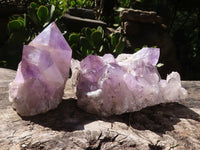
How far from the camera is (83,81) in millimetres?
1432

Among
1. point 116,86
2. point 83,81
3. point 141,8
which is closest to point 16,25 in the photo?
point 83,81

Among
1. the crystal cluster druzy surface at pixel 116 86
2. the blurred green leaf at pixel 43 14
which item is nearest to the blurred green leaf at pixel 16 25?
the blurred green leaf at pixel 43 14

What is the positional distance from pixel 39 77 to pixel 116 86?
1.41 ft

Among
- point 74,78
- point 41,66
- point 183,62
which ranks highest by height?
point 41,66

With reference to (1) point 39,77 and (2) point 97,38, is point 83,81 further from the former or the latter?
(2) point 97,38

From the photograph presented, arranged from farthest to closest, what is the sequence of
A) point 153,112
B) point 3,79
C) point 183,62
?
point 183,62, point 3,79, point 153,112

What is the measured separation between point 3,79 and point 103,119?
1.07 meters

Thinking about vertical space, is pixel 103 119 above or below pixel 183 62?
above

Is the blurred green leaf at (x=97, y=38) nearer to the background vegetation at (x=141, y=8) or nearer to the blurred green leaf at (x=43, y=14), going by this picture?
the background vegetation at (x=141, y=8)

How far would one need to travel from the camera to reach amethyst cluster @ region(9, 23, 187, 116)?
1.26 metres

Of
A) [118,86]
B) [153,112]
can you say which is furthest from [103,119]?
[153,112]

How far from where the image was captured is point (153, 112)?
1.49 meters

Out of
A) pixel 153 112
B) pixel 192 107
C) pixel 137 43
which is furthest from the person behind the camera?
pixel 137 43

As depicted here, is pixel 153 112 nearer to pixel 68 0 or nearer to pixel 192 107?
pixel 192 107
